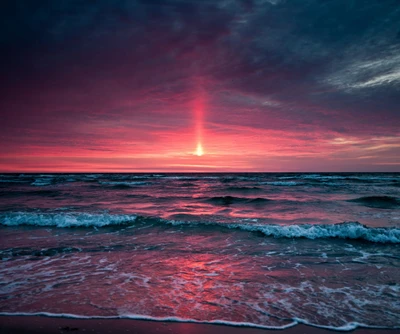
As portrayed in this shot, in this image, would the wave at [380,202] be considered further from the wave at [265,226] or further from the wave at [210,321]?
the wave at [210,321]

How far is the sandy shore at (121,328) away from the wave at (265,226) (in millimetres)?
6088

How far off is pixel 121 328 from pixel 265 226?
7.82m

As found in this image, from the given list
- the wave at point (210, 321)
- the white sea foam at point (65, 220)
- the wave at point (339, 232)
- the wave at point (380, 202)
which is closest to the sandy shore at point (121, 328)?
the wave at point (210, 321)

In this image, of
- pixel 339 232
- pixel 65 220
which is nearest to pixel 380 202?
pixel 339 232

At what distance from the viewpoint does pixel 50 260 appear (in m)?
7.15

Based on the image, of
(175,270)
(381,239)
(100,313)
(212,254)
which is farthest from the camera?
(381,239)

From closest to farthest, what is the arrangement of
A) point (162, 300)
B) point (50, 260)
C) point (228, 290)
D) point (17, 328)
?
point (17, 328), point (162, 300), point (228, 290), point (50, 260)

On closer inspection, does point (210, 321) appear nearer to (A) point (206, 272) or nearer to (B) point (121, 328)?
(B) point (121, 328)

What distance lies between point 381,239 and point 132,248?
327 inches

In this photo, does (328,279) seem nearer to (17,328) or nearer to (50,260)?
(17,328)

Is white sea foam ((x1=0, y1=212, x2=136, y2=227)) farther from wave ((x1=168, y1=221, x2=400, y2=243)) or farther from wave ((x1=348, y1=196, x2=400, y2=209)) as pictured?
wave ((x1=348, y1=196, x2=400, y2=209))

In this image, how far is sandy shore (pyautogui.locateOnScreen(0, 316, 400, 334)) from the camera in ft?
12.7

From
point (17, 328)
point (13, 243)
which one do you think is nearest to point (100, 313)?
point (17, 328)

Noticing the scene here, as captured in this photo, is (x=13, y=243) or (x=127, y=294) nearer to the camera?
(x=127, y=294)
